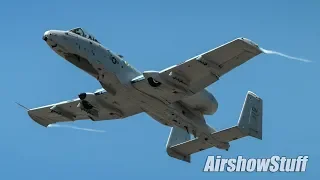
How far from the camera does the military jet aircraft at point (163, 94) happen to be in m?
56.1

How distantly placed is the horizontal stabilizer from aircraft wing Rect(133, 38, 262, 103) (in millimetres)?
5468

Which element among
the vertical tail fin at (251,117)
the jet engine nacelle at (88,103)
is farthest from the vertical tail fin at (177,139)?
the jet engine nacelle at (88,103)

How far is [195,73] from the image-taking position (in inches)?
2239

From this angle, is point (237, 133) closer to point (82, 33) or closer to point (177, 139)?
point (177, 139)

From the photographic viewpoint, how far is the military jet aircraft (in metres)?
56.1

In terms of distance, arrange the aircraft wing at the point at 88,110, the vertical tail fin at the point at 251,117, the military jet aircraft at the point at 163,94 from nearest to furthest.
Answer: the military jet aircraft at the point at 163,94 < the aircraft wing at the point at 88,110 < the vertical tail fin at the point at 251,117

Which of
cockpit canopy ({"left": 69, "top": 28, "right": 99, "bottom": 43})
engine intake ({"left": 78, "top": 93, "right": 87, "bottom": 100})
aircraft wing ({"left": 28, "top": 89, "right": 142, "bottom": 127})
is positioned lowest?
engine intake ({"left": 78, "top": 93, "right": 87, "bottom": 100})

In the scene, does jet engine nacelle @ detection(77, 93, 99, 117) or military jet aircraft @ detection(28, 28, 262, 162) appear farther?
jet engine nacelle @ detection(77, 93, 99, 117)

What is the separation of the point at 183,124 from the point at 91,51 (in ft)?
31.2

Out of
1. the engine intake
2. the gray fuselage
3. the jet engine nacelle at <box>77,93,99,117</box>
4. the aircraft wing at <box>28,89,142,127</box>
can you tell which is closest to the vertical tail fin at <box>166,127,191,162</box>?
the gray fuselage

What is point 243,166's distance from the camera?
197 feet

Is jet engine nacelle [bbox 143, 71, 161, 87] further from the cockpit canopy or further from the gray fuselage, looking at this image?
the cockpit canopy

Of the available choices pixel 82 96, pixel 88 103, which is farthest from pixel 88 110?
pixel 82 96

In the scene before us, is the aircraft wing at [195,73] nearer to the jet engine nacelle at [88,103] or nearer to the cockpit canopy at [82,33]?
the cockpit canopy at [82,33]
